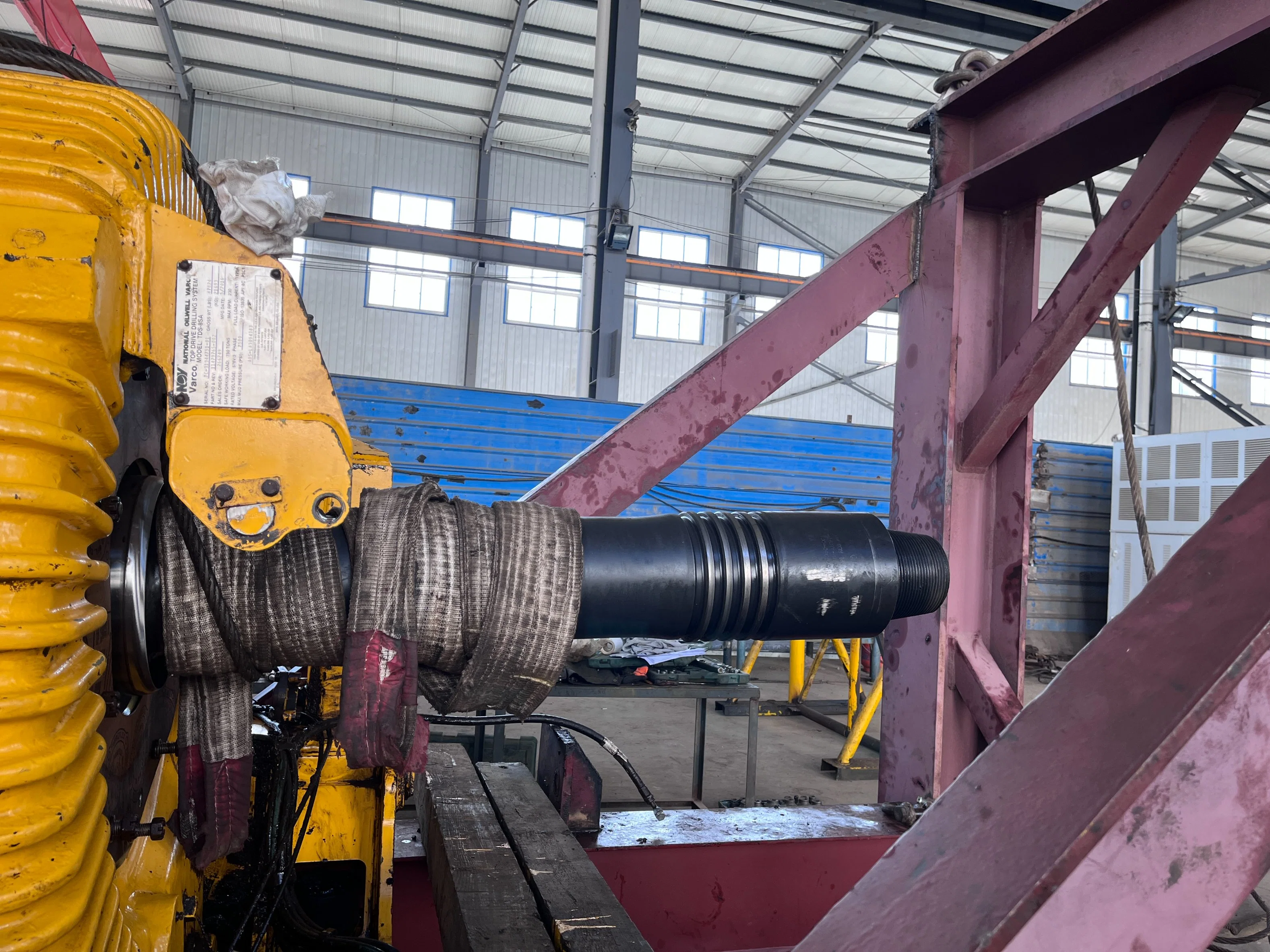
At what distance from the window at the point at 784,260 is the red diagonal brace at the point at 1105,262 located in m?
12.7

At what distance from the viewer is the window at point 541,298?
13047mm

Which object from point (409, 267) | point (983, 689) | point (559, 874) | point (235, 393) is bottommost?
point (559, 874)

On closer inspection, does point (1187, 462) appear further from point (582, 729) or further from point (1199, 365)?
point (1199, 365)

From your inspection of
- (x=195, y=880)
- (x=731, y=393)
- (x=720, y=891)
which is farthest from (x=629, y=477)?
(x=195, y=880)

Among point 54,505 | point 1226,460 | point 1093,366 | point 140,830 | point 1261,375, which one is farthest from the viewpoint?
point 1261,375

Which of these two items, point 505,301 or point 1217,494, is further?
point 505,301

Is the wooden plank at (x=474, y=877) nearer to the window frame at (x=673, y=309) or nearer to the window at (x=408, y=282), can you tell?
the window at (x=408, y=282)

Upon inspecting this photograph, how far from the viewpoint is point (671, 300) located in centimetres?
1382

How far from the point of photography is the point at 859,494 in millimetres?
7562

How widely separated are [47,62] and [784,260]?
46.1 ft

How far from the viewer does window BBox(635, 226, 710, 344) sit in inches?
539

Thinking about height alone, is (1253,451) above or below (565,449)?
above

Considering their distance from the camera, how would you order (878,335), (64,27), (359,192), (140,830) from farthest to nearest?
1. (878,335)
2. (359,192)
3. (64,27)
4. (140,830)

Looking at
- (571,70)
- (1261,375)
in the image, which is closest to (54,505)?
(571,70)
